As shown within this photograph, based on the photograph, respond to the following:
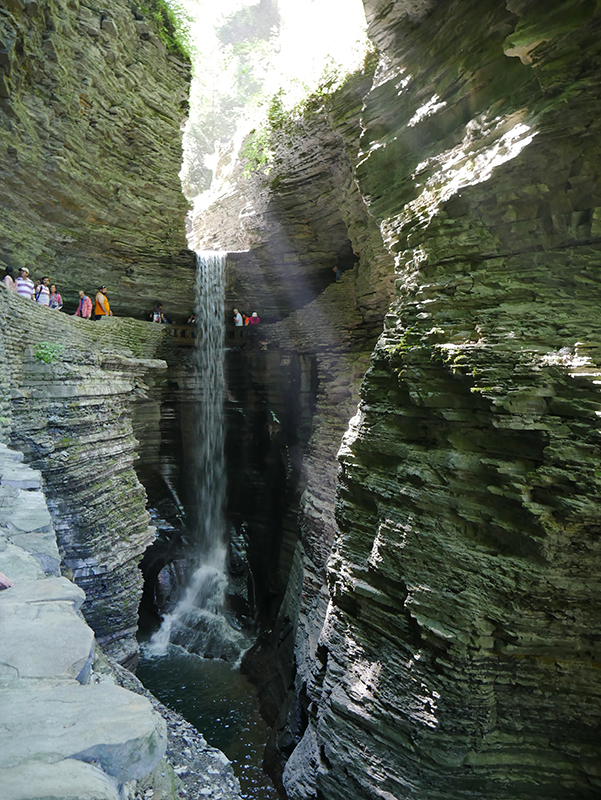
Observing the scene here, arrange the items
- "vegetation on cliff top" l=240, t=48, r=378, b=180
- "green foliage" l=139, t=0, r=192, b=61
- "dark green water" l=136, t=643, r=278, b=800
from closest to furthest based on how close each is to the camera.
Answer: "dark green water" l=136, t=643, r=278, b=800, "vegetation on cliff top" l=240, t=48, r=378, b=180, "green foliage" l=139, t=0, r=192, b=61

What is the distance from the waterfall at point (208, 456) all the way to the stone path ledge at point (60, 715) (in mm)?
15059

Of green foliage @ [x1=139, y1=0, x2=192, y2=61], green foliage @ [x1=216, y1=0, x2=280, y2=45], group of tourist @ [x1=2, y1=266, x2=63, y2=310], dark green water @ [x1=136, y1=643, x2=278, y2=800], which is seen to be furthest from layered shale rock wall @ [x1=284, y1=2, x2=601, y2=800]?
green foliage @ [x1=216, y1=0, x2=280, y2=45]

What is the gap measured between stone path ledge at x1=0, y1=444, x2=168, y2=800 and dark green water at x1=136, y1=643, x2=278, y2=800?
8989 millimetres

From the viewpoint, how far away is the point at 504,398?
4.28 m

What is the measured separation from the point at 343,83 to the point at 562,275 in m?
9.05

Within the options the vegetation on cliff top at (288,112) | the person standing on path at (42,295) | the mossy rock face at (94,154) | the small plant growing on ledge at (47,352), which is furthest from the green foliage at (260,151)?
the small plant growing on ledge at (47,352)

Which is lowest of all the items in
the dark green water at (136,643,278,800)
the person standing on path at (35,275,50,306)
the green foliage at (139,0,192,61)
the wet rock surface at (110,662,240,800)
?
the dark green water at (136,643,278,800)

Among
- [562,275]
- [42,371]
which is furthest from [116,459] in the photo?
[562,275]

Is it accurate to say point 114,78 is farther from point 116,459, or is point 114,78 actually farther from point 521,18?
point 521,18

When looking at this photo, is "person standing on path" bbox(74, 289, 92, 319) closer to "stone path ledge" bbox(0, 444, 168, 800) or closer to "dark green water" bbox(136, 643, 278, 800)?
"dark green water" bbox(136, 643, 278, 800)

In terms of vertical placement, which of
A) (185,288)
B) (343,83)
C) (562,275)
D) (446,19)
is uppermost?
(343,83)

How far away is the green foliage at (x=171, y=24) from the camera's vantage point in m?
14.8

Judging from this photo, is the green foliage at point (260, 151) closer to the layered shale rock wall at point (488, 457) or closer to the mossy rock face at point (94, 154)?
the mossy rock face at point (94, 154)

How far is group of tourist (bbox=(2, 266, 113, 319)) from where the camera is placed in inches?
393
